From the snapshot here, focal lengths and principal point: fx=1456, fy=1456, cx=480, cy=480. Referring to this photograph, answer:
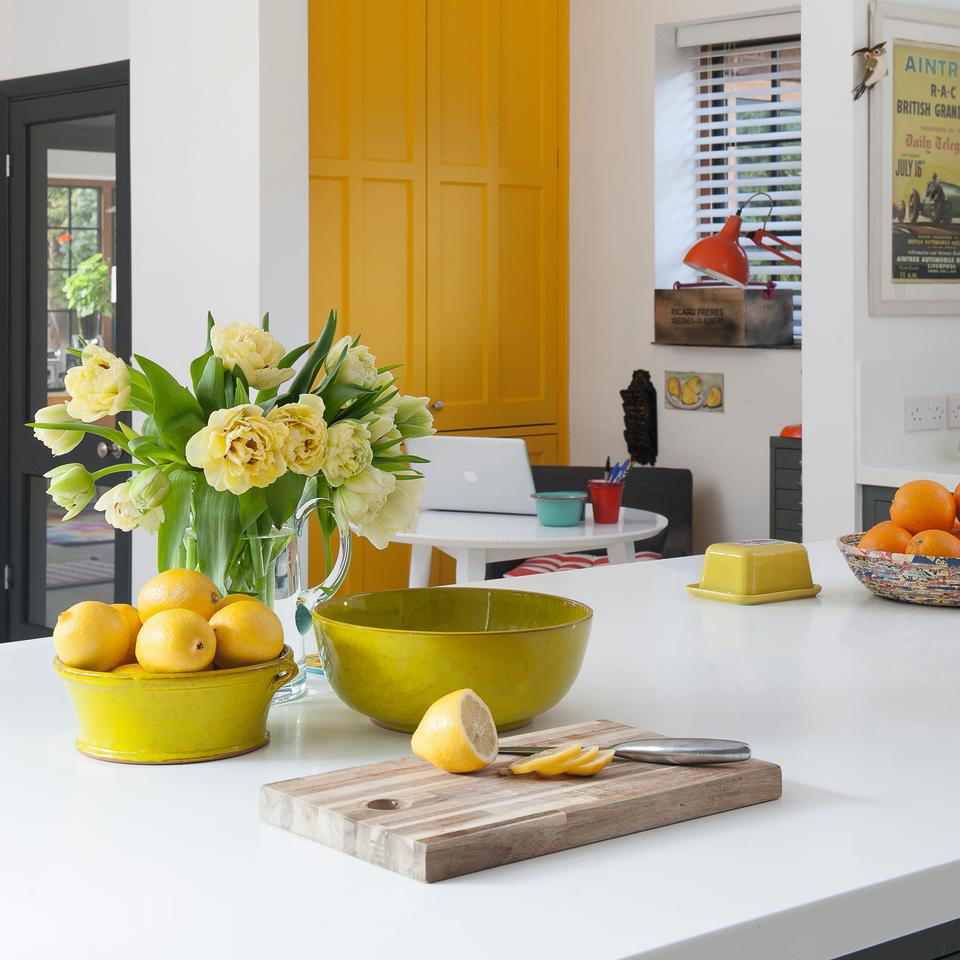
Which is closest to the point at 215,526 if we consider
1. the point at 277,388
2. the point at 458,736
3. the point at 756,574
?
the point at 277,388

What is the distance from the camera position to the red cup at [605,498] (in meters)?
4.03

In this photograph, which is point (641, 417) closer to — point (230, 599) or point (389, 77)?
point (389, 77)

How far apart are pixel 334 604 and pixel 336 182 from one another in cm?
395

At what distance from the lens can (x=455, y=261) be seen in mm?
5504

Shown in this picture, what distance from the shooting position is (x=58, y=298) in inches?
210

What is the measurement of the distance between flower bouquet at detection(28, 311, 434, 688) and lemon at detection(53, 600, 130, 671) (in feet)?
0.34

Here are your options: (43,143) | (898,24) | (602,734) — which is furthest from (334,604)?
(43,143)

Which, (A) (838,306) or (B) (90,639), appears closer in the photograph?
(B) (90,639)

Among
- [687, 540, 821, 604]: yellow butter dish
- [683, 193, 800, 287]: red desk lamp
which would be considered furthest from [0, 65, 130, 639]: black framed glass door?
[687, 540, 821, 604]: yellow butter dish

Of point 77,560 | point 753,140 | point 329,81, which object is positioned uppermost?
point 329,81

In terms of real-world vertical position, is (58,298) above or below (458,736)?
above

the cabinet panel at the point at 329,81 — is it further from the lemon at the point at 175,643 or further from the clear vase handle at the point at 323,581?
the lemon at the point at 175,643

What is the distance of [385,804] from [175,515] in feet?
1.49

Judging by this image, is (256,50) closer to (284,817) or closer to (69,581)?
(69,581)
